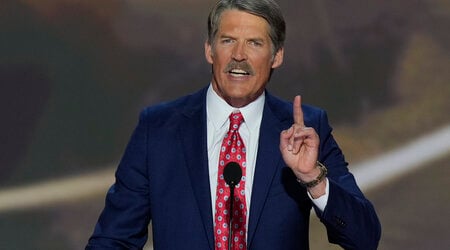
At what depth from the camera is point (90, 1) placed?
4.55 metres

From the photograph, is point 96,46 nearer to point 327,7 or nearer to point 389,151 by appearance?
point 327,7

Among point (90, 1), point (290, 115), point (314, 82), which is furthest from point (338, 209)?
point (90, 1)

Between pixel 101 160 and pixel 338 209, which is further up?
pixel 101 160

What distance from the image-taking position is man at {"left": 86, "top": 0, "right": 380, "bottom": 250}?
2.68m

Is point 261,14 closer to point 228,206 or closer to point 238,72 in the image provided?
point 238,72

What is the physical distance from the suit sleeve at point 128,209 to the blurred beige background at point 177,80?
1784mm

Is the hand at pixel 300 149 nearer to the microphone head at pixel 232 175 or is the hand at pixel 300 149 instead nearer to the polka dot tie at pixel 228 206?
the microphone head at pixel 232 175

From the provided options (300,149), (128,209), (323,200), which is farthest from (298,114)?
(128,209)

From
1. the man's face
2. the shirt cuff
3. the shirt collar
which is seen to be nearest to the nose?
the man's face

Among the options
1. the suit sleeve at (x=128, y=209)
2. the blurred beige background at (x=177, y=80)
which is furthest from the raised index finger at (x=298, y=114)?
the blurred beige background at (x=177, y=80)

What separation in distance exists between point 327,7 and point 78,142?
133 cm

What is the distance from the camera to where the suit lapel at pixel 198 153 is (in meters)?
2.69

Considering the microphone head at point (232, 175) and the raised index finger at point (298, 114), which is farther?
the raised index finger at point (298, 114)

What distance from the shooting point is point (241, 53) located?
8.91ft
